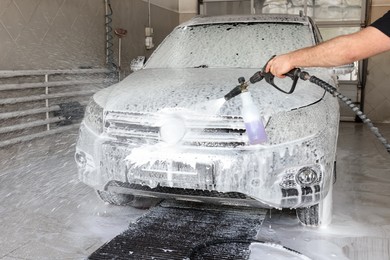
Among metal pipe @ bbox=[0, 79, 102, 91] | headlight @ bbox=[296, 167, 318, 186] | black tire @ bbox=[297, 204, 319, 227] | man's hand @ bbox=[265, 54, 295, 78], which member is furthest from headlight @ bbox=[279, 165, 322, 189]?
metal pipe @ bbox=[0, 79, 102, 91]

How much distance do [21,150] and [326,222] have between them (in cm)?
387

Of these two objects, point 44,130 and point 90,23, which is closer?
point 44,130

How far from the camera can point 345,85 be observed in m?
9.79

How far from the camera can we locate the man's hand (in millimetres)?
2305

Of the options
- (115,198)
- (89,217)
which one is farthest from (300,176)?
(89,217)

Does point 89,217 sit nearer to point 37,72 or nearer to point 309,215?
point 309,215

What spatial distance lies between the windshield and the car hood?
392 mm

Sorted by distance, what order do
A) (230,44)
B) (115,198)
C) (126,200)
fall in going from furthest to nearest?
(230,44) → (126,200) → (115,198)

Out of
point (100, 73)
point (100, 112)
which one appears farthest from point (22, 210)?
point (100, 73)

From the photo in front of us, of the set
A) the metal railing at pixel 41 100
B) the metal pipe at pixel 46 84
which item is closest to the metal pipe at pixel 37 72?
the metal railing at pixel 41 100

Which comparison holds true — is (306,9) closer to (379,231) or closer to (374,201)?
(374,201)

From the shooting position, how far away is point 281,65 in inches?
91.6

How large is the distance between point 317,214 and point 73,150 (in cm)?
397

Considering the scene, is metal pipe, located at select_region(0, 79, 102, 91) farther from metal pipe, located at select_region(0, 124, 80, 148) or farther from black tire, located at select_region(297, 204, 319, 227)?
black tire, located at select_region(297, 204, 319, 227)
